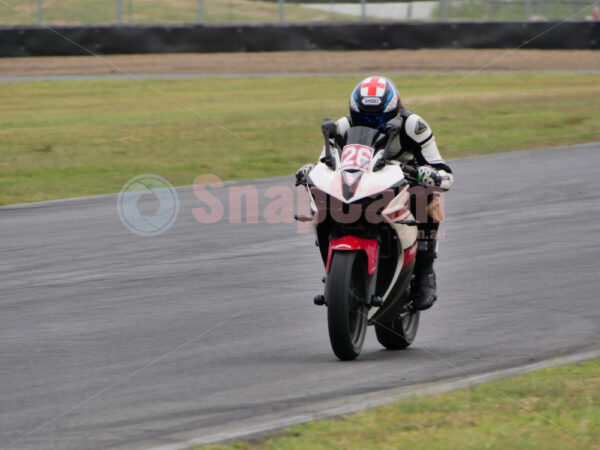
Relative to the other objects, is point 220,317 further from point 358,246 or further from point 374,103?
point 374,103

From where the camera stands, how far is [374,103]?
231 inches

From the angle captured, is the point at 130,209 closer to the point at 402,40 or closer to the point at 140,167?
the point at 140,167

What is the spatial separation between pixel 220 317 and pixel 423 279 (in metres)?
1.65

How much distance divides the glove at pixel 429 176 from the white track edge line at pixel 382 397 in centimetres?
118

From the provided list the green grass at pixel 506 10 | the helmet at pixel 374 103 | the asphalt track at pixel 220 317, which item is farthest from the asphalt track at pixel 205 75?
the helmet at pixel 374 103

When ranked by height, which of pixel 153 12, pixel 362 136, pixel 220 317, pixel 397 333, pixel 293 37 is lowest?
pixel 220 317

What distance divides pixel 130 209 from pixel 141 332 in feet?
18.1

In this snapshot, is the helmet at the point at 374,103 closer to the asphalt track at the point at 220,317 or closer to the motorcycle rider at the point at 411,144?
the motorcycle rider at the point at 411,144

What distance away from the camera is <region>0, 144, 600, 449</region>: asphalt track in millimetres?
5027

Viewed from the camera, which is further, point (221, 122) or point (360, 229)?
point (221, 122)

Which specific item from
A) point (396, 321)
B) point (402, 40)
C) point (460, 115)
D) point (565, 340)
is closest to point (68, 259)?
point (396, 321)

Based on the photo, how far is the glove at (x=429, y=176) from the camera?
19.3 ft

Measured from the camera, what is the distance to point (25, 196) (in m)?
13.3
